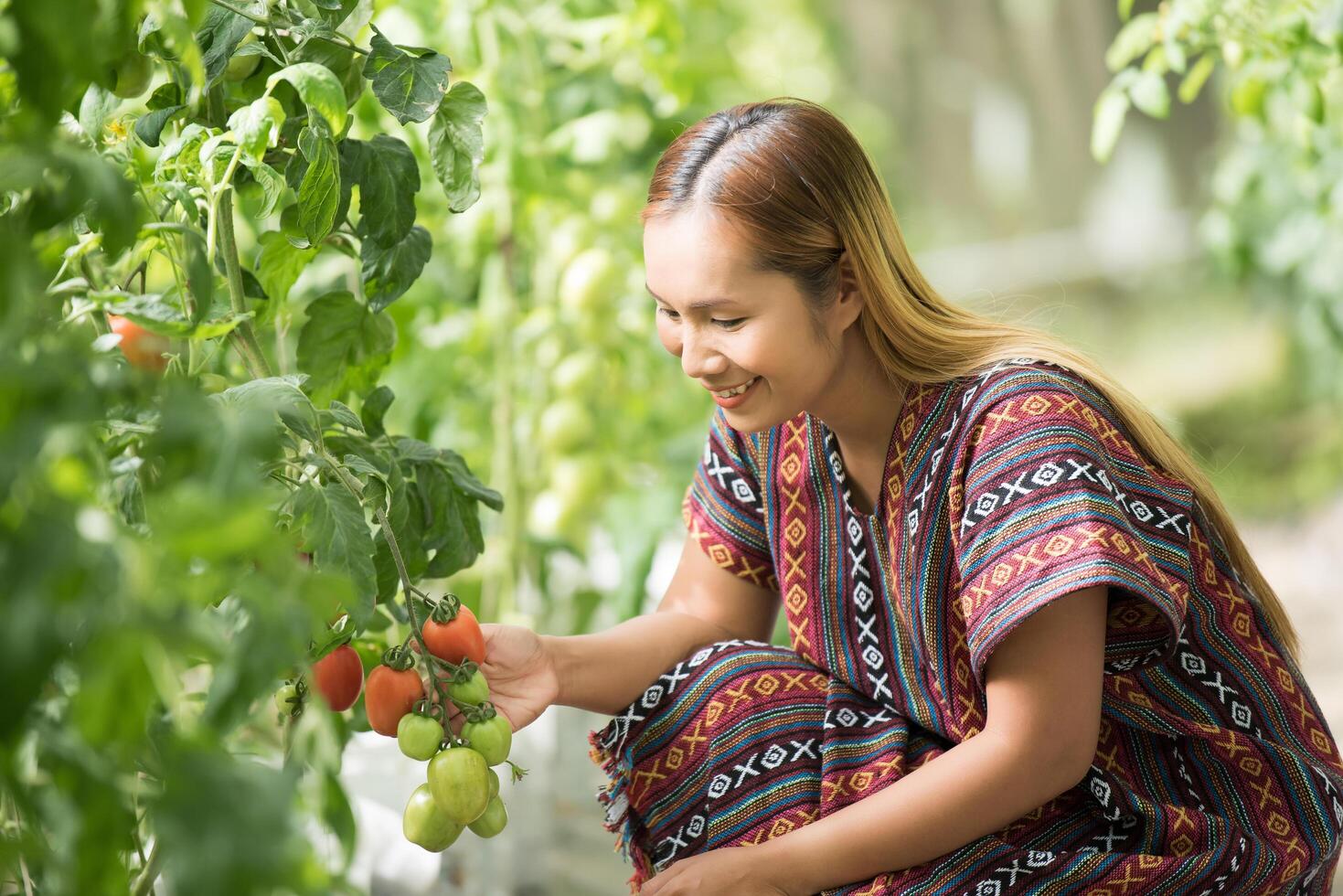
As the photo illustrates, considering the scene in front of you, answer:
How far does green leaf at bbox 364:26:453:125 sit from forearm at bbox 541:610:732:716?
0.52 m

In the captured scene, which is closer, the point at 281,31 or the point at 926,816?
the point at 281,31

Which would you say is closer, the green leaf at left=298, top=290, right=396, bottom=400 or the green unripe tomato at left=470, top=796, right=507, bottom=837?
the green unripe tomato at left=470, top=796, right=507, bottom=837

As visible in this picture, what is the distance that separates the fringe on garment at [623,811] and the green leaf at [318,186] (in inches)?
24.5

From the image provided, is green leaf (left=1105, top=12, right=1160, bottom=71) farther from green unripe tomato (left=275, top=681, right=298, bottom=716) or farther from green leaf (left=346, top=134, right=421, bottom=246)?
green unripe tomato (left=275, top=681, right=298, bottom=716)

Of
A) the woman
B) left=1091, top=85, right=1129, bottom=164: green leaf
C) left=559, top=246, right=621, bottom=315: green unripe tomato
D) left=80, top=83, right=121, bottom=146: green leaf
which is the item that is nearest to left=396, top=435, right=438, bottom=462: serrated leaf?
the woman

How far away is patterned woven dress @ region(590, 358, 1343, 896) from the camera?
3.57 feet

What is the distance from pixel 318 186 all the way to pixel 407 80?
11 centimetres

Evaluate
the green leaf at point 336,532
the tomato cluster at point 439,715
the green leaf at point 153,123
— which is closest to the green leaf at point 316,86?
the green leaf at point 153,123

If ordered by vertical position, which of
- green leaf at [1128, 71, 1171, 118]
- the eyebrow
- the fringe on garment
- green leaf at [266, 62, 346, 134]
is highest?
green leaf at [1128, 71, 1171, 118]

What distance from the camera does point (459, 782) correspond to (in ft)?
2.95

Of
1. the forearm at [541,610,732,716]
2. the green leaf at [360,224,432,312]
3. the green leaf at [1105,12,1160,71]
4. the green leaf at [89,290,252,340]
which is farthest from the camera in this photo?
the green leaf at [1105,12,1160,71]

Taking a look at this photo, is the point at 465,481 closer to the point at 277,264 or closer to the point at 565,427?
the point at 277,264

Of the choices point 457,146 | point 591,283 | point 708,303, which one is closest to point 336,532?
point 457,146

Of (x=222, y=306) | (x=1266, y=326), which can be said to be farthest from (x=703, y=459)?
(x=1266, y=326)
